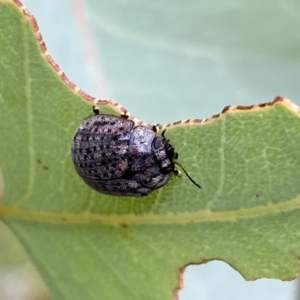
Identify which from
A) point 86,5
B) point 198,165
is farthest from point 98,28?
point 198,165

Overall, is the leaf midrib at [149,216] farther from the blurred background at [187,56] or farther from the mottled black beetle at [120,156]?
the blurred background at [187,56]

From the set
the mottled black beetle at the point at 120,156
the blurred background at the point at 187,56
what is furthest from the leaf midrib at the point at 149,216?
the blurred background at the point at 187,56

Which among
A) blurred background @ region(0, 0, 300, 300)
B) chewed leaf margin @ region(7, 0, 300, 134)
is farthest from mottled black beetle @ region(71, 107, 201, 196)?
blurred background @ region(0, 0, 300, 300)

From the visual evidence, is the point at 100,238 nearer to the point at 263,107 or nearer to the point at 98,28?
the point at 263,107

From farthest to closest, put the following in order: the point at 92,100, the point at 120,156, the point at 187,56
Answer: the point at 187,56, the point at 120,156, the point at 92,100

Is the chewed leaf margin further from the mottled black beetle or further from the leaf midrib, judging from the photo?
the leaf midrib

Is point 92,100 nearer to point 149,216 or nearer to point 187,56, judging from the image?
point 149,216

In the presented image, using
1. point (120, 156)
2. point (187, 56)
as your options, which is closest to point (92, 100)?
point (120, 156)
